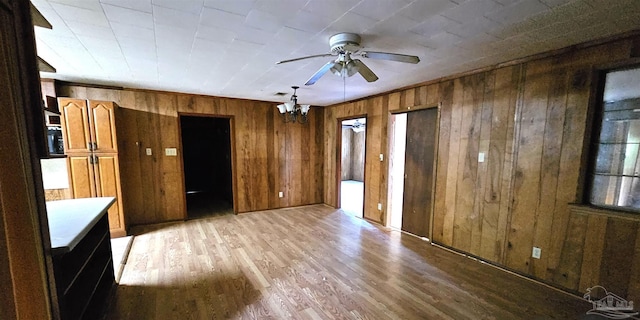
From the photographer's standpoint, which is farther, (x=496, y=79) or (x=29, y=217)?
(x=496, y=79)

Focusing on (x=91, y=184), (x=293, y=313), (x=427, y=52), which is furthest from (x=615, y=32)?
(x=91, y=184)

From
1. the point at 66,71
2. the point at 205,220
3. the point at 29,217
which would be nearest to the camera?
the point at 29,217

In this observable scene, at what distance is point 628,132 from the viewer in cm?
204

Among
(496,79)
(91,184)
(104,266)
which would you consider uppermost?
(496,79)

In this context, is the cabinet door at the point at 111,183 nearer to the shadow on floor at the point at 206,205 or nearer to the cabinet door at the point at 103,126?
the cabinet door at the point at 103,126

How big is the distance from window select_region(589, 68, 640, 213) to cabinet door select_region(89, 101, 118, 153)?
574cm

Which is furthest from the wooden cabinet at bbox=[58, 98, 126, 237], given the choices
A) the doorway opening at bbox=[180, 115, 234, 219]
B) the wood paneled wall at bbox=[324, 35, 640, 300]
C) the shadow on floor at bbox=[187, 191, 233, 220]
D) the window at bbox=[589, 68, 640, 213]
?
the window at bbox=[589, 68, 640, 213]

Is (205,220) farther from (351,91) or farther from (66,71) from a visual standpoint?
(351,91)

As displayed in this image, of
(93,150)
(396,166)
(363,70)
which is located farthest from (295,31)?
(93,150)

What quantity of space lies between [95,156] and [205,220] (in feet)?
6.31

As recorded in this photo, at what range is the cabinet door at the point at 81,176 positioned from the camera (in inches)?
129

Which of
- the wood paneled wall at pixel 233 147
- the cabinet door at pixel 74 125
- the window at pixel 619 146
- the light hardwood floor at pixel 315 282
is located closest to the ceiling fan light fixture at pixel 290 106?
the wood paneled wall at pixel 233 147

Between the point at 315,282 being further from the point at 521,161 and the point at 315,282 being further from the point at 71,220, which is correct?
the point at 521,161

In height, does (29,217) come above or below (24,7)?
below
